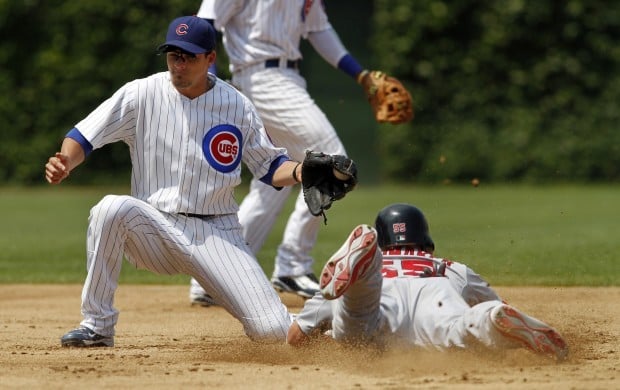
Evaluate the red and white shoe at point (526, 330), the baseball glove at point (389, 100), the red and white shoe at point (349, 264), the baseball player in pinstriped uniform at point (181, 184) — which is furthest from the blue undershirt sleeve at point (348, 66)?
the red and white shoe at point (526, 330)

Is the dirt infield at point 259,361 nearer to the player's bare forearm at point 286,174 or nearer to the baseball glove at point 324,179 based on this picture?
the baseball glove at point 324,179

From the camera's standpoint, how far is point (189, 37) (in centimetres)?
520

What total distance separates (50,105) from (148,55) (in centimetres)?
171

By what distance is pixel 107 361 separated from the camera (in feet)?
15.2

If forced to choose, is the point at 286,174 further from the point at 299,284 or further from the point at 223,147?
the point at 299,284

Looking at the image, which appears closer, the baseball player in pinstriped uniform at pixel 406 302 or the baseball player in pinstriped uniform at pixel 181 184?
the baseball player in pinstriped uniform at pixel 406 302

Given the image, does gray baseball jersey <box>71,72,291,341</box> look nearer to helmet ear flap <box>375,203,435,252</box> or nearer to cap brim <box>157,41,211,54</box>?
cap brim <box>157,41,211,54</box>

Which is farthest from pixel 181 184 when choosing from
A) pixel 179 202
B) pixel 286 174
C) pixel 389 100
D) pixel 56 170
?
pixel 389 100

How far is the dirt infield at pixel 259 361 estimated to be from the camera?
160 inches

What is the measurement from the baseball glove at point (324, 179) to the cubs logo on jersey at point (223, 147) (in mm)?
435

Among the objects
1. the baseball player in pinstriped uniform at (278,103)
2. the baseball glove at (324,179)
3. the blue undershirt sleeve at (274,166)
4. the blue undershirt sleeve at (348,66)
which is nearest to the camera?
the baseball glove at (324,179)

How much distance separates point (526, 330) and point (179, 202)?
180 cm

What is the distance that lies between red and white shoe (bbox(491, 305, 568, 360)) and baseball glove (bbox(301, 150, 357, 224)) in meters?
1.01

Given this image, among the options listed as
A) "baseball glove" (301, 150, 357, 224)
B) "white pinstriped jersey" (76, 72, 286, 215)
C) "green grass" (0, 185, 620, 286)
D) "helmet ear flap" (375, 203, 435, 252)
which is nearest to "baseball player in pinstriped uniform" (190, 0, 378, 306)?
"green grass" (0, 185, 620, 286)
